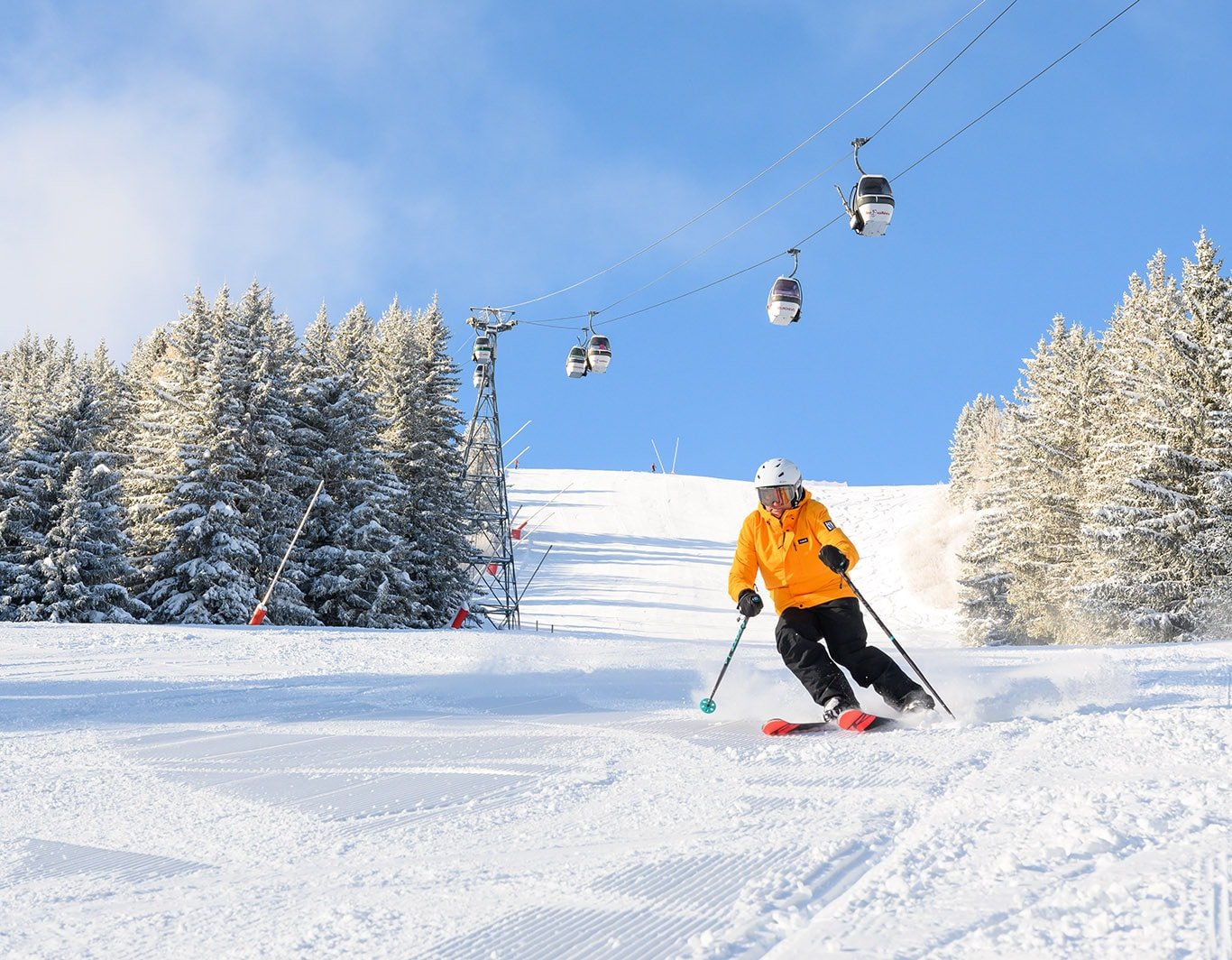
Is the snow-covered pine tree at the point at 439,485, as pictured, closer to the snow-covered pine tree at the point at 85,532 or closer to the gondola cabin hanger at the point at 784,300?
the snow-covered pine tree at the point at 85,532

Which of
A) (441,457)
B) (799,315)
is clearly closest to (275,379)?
(441,457)

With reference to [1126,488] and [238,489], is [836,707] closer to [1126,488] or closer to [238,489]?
[1126,488]

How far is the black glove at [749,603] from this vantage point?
638cm

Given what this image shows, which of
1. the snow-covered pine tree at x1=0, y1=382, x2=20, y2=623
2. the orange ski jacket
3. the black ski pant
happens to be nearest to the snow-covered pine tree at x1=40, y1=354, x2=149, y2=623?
the snow-covered pine tree at x1=0, y1=382, x2=20, y2=623

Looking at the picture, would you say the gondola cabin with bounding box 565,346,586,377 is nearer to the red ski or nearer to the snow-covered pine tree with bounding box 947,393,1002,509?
the red ski

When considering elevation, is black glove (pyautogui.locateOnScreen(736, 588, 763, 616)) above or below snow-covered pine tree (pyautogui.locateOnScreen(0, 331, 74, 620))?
below

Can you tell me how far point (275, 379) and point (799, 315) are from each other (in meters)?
19.6

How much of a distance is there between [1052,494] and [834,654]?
28.2 m

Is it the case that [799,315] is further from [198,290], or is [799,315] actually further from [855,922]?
[198,290]

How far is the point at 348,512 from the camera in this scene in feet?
94.6

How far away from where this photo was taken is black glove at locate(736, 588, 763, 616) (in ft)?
20.9

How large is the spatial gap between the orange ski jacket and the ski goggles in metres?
0.08

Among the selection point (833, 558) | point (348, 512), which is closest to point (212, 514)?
point (348, 512)

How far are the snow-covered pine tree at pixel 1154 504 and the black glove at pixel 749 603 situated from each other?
21.4m
